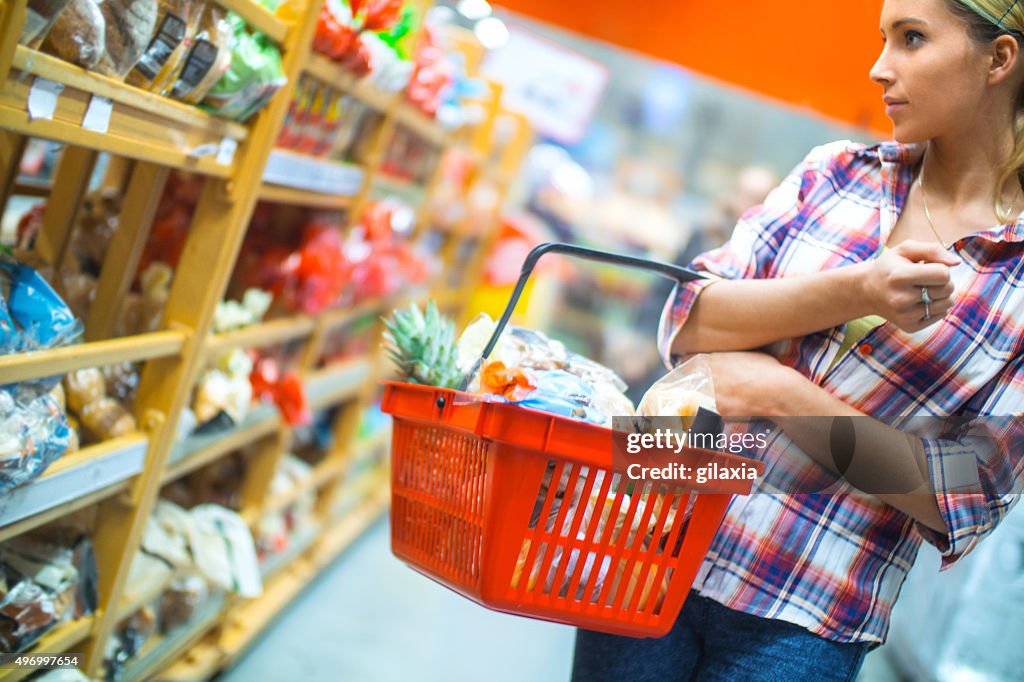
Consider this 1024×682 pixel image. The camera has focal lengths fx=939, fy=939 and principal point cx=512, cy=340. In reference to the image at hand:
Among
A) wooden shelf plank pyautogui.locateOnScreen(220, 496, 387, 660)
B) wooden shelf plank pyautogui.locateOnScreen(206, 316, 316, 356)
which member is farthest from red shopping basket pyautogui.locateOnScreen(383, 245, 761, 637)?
wooden shelf plank pyautogui.locateOnScreen(220, 496, 387, 660)

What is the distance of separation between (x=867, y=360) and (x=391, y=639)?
2.74 m

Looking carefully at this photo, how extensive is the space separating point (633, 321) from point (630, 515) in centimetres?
601

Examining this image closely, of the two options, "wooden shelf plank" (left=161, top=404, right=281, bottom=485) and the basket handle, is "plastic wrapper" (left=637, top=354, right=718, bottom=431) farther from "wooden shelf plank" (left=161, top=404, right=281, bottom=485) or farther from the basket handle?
"wooden shelf plank" (left=161, top=404, right=281, bottom=485)

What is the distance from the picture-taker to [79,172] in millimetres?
2295

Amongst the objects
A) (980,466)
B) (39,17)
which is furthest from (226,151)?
(980,466)

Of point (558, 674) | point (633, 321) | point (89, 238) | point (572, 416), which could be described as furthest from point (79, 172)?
point (633, 321)

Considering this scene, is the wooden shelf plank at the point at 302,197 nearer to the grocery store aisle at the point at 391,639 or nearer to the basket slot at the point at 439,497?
the basket slot at the point at 439,497

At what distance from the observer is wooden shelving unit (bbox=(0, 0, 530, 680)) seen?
1.70m

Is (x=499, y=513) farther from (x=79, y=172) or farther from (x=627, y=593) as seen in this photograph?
(x=79, y=172)

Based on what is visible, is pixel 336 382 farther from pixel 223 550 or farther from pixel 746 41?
pixel 746 41

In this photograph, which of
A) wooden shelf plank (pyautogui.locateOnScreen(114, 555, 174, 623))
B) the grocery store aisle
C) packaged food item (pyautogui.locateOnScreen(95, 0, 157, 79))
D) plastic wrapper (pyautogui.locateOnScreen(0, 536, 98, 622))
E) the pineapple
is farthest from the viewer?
the grocery store aisle

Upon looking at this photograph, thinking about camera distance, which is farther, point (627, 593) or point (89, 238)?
point (89, 238)

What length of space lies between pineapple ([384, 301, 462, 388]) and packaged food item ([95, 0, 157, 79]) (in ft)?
2.49

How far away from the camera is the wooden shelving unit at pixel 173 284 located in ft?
5.56
